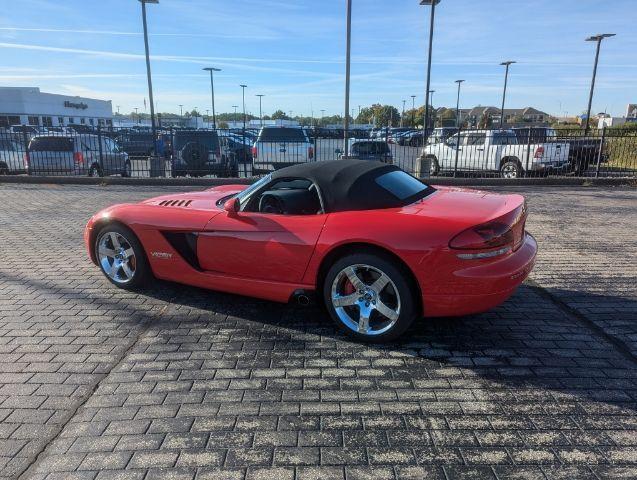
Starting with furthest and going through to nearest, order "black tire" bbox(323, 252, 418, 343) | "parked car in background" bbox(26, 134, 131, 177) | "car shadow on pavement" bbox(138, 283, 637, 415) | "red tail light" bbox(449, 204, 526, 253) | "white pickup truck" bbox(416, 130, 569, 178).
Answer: "parked car in background" bbox(26, 134, 131, 177) → "white pickup truck" bbox(416, 130, 569, 178) → "black tire" bbox(323, 252, 418, 343) → "red tail light" bbox(449, 204, 526, 253) → "car shadow on pavement" bbox(138, 283, 637, 415)

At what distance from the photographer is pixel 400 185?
4.19 m

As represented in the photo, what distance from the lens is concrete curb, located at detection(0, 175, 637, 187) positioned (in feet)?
44.5

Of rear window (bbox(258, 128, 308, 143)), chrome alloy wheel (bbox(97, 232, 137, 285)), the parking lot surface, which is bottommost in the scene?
the parking lot surface

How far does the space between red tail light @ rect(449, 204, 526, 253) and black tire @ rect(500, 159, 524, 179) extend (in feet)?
38.7

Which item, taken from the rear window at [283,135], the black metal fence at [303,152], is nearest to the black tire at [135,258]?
the black metal fence at [303,152]

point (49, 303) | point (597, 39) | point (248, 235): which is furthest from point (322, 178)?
point (597, 39)

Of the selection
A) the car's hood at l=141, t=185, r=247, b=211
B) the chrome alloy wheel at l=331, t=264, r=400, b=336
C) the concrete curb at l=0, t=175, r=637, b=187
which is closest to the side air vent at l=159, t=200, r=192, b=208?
the car's hood at l=141, t=185, r=247, b=211

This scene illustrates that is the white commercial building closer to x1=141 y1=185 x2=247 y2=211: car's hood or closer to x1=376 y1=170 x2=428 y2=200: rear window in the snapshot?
x1=141 y1=185 x2=247 y2=211: car's hood

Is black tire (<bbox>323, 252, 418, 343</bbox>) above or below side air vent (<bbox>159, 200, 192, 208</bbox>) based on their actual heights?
below

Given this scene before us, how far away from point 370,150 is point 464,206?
11942 millimetres

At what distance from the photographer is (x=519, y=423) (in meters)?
2.72

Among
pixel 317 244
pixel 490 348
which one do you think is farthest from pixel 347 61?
pixel 490 348

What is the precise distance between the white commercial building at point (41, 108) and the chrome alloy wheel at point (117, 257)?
182 ft

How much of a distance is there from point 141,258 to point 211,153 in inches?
430
